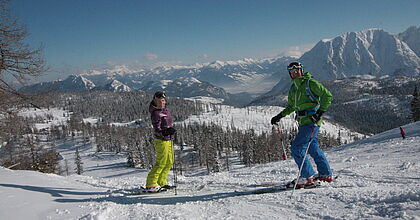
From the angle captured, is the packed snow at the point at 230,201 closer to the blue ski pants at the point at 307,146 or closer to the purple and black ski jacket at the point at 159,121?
the blue ski pants at the point at 307,146

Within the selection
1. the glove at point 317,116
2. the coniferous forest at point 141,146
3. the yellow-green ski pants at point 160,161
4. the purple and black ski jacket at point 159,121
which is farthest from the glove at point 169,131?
the glove at point 317,116

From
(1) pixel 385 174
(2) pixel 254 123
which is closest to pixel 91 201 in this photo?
(1) pixel 385 174

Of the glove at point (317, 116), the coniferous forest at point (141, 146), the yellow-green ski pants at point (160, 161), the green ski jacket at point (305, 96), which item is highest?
the green ski jacket at point (305, 96)

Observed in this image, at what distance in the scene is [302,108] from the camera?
6.00 metres

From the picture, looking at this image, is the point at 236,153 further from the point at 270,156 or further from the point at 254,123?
the point at 254,123

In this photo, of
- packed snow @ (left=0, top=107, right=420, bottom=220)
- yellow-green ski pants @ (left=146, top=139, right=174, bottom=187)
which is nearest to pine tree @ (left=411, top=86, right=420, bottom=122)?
packed snow @ (left=0, top=107, right=420, bottom=220)

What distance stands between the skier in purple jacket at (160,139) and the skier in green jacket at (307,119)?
354 centimetres

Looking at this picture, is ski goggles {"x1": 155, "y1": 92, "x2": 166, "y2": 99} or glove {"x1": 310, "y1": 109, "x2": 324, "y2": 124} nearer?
glove {"x1": 310, "y1": 109, "x2": 324, "y2": 124}

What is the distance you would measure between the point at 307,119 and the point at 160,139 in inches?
164

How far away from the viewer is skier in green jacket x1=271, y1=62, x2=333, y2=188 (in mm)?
5723

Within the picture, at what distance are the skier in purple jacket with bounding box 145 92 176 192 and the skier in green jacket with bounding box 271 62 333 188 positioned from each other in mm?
3543

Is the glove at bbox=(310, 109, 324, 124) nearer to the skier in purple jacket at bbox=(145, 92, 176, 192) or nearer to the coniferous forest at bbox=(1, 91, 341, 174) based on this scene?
the coniferous forest at bbox=(1, 91, 341, 174)

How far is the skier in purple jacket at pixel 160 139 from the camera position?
23.3 ft

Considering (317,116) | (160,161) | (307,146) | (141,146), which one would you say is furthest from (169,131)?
(141,146)
